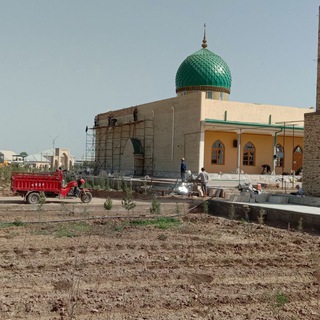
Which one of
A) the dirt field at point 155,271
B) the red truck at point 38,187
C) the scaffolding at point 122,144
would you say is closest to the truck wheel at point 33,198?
the red truck at point 38,187

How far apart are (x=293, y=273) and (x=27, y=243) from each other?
5178mm

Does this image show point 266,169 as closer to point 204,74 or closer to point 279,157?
point 279,157

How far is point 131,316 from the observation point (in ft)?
17.5

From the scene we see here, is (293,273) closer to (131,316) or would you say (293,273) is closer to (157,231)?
(131,316)

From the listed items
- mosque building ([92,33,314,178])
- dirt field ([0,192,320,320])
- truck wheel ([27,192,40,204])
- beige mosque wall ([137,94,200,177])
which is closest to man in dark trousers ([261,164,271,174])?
mosque building ([92,33,314,178])

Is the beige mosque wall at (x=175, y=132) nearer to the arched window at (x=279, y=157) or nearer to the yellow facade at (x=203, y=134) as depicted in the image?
the yellow facade at (x=203, y=134)

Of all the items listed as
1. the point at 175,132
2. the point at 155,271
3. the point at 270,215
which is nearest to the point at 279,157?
the point at 175,132

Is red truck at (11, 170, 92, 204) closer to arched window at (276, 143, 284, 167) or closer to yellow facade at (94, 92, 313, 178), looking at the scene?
yellow facade at (94, 92, 313, 178)

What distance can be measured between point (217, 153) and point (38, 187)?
42.6ft

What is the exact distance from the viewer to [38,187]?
16.8 metres

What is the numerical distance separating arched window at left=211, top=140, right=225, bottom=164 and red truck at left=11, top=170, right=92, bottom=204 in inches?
454

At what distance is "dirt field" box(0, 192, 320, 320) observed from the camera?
5.59 meters

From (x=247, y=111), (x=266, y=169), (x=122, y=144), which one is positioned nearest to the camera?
(x=247, y=111)

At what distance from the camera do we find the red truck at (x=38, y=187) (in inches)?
657
